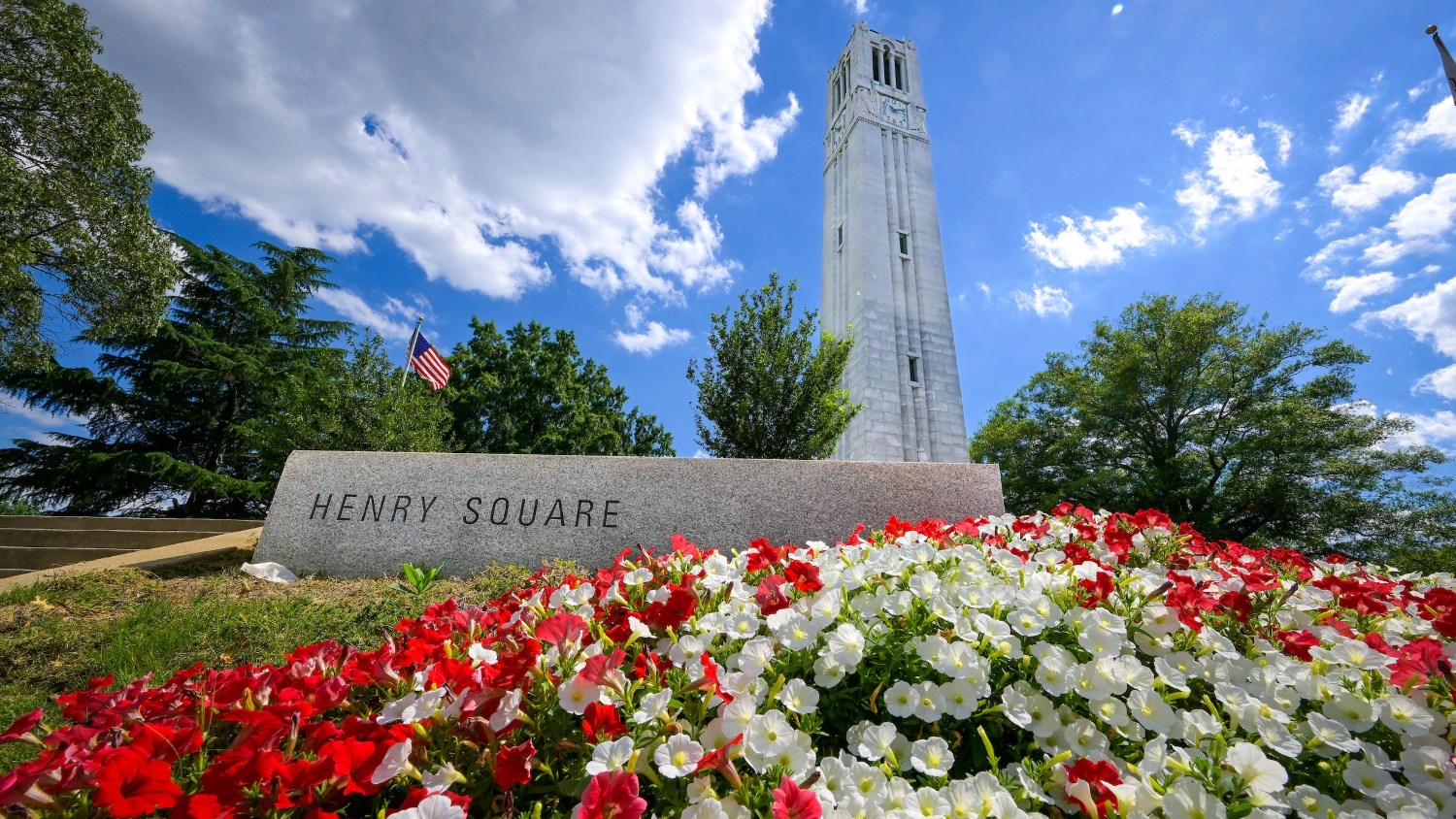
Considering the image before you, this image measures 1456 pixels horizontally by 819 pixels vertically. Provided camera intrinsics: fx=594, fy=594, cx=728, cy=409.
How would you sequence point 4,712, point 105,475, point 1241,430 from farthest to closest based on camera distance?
point 105,475
point 1241,430
point 4,712

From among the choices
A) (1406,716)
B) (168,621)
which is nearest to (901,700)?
(1406,716)

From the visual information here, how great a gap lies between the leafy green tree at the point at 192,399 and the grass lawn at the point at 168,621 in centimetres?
1214

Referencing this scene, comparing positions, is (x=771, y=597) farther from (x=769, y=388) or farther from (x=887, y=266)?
(x=887, y=266)

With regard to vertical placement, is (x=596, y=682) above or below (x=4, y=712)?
above

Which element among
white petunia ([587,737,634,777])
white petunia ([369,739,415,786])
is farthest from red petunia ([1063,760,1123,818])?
white petunia ([369,739,415,786])

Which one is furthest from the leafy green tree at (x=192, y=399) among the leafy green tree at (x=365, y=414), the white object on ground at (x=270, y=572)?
the white object on ground at (x=270, y=572)

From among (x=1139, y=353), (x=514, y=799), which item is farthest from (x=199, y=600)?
(x=1139, y=353)

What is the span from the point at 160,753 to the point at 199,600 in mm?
5198

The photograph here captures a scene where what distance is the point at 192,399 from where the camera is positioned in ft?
66.6

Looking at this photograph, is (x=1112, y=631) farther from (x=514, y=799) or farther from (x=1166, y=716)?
(x=514, y=799)

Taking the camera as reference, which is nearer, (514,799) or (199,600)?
(514,799)

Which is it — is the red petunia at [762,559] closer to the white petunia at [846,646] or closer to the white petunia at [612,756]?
the white petunia at [846,646]

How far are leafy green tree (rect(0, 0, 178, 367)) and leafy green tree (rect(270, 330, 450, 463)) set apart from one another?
3968mm

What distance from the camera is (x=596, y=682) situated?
122 cm
